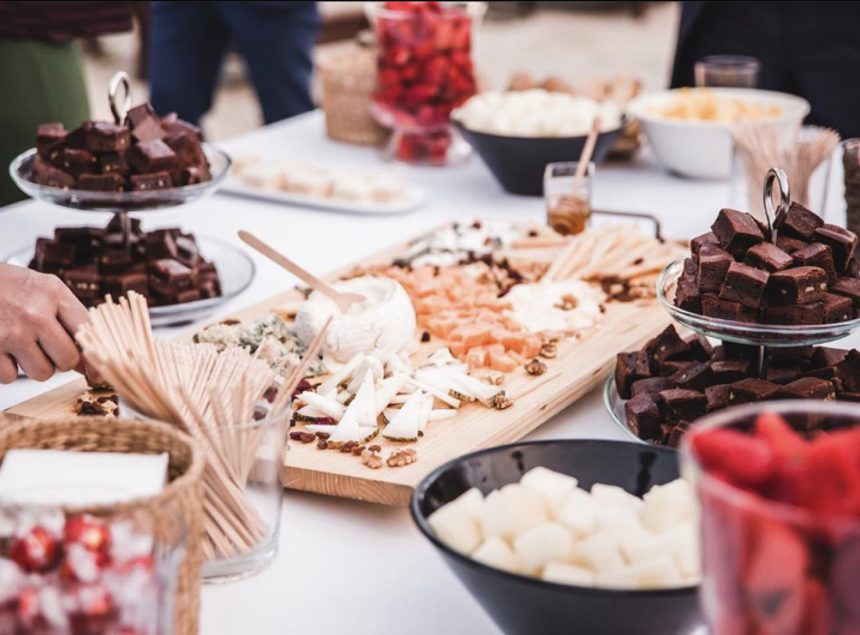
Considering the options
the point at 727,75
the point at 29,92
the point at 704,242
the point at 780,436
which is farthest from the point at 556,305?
the point at 29,92

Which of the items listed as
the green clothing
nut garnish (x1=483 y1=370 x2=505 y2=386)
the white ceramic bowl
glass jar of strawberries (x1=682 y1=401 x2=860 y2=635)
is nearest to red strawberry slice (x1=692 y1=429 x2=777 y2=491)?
glass jar of strawberries (x1=682 y1=401 x2=860 y2=635)

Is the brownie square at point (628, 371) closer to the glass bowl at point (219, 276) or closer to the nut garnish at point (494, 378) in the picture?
the nut garnish at point (494, 378)

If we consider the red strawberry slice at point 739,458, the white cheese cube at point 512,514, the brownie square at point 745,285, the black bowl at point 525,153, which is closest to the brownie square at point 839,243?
the brownie square at point 745,285

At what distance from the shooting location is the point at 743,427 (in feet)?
2.45

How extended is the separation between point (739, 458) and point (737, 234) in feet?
2.36

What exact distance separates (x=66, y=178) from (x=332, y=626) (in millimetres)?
985

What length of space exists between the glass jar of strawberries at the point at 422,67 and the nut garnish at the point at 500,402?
1352 mm

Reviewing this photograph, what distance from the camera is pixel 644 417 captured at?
132 cm

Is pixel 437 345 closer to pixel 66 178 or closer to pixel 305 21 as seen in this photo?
pixel 66 178

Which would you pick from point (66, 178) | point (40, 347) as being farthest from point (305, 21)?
point (40, 347)

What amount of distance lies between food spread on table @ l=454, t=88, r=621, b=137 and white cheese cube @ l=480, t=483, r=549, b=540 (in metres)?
1.53

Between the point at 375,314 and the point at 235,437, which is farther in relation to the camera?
the point at 375,314

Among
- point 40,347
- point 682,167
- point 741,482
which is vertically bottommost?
point 682,167

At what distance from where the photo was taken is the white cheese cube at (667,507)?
963 mm
